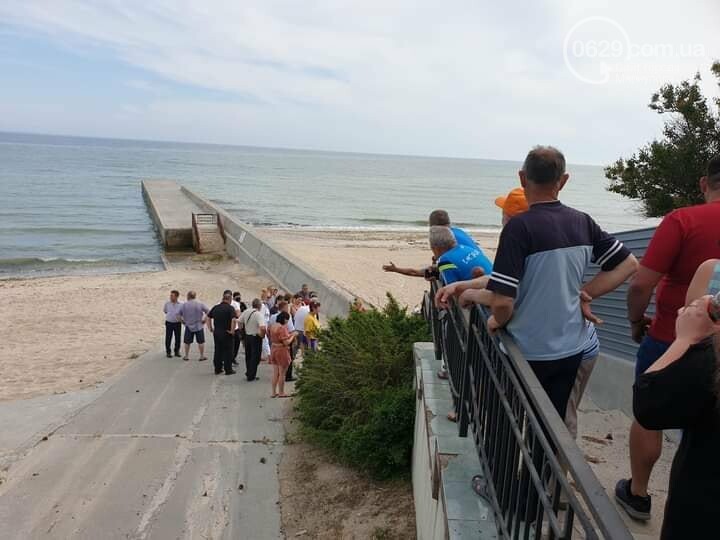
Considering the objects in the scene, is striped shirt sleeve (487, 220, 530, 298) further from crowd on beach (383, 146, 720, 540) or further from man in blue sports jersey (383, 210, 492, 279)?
man in blue sports jersey (383, 210, 492, 279)

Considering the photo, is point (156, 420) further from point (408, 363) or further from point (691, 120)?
point (691, 120)

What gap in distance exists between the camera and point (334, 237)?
131 feet

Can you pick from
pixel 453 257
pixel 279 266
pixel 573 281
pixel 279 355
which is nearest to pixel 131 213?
pixel 279 266

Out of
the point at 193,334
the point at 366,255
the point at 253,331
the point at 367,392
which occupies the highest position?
the point at 367,392

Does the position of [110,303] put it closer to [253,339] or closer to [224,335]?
[224,335]

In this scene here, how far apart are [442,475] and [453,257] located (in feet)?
4.55

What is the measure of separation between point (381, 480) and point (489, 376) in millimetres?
3182

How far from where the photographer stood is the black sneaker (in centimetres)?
318

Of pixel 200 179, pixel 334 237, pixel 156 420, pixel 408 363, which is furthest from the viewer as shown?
pixel 200 179

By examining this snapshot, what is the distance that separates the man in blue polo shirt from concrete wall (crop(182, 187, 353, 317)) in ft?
34.1

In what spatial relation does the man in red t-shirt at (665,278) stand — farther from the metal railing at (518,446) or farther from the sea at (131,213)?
the sea at (131,213)

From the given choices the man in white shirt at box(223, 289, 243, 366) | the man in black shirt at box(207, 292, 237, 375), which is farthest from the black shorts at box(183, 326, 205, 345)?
the man in black shirt at box(207, 292, 237, 375)

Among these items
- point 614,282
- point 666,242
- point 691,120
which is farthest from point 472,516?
point 691,120

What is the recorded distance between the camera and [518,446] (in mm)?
2713
